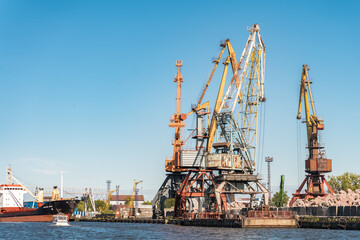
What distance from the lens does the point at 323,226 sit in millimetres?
83938

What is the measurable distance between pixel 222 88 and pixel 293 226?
128ft

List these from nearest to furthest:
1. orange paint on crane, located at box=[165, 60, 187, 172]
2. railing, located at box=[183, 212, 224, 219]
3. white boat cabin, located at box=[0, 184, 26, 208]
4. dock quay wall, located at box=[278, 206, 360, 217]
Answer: dock quay wall, located at box=[278, 206, 360, 217]
railing, located at box=[183, 212, 224, 219]
orange paint on crane, located at box=[165, 60, 187, 172]
white boat cabin, located at box=[0, 184, 26, 208]

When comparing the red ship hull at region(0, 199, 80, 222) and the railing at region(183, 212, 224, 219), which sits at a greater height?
the railing at region(183, 212, 224, 219)

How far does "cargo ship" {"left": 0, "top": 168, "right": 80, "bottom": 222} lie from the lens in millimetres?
143325

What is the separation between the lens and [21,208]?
153500 millimetres

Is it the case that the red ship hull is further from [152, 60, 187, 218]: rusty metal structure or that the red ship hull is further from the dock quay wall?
the dock quay wall

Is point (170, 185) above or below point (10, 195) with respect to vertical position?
above

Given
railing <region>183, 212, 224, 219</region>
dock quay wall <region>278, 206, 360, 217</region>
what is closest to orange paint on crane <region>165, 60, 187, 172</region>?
railing <region>183, 212, 224, 219</region>

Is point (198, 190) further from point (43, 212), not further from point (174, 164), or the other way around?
point (43, 212)

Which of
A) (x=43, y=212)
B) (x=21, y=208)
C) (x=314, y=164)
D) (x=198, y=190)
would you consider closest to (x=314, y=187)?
(x=314, y=164)

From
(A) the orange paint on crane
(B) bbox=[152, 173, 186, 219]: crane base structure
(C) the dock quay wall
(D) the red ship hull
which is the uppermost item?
(A) the orange paint on crane

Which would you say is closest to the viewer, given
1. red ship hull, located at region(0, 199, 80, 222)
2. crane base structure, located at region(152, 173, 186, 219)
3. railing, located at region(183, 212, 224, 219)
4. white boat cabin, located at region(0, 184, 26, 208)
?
railing, located at region(183, 212, 224, 219)

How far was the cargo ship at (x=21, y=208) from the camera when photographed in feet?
470

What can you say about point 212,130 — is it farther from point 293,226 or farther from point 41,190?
point 41,190
